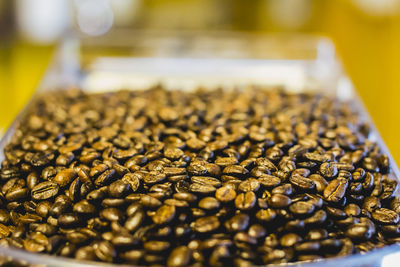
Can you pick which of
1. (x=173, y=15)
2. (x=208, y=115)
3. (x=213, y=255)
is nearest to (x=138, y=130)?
(x=208, y=115)

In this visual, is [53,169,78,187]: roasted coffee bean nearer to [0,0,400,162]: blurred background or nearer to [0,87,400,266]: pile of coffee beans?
[0,87,400,266]: pile of coffee beans

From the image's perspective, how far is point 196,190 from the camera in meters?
0.97

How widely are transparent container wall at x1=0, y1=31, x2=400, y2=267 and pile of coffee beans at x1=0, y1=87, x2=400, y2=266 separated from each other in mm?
534

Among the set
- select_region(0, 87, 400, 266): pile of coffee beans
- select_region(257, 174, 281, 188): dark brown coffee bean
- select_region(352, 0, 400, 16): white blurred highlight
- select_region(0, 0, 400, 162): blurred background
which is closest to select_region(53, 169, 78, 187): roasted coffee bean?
select_region(0, 87, 400, 266): pile of coffee beans

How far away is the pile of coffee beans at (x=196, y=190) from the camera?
0.88 m

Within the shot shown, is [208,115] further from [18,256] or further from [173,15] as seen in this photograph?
[173,15]

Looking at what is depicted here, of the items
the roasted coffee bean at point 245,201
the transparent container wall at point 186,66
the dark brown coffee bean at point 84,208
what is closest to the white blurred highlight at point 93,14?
the transparent container wall at point 186,66

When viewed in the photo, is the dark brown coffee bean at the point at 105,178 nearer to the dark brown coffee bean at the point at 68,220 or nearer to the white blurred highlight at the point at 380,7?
the dark brown coffee bean at the point at 68,220

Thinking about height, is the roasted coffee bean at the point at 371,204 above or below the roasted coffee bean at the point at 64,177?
below

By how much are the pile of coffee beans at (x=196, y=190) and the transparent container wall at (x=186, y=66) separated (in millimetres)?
534

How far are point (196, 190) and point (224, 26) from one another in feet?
14.2

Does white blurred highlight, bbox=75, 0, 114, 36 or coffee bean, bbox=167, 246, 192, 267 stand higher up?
white blurred highlight, bbox=75, 0, 114, 36

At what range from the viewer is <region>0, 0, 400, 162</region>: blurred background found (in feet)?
9.84

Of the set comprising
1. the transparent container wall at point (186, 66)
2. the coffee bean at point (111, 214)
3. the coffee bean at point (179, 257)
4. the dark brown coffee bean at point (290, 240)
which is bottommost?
the coffee bean at point (179, 257)
